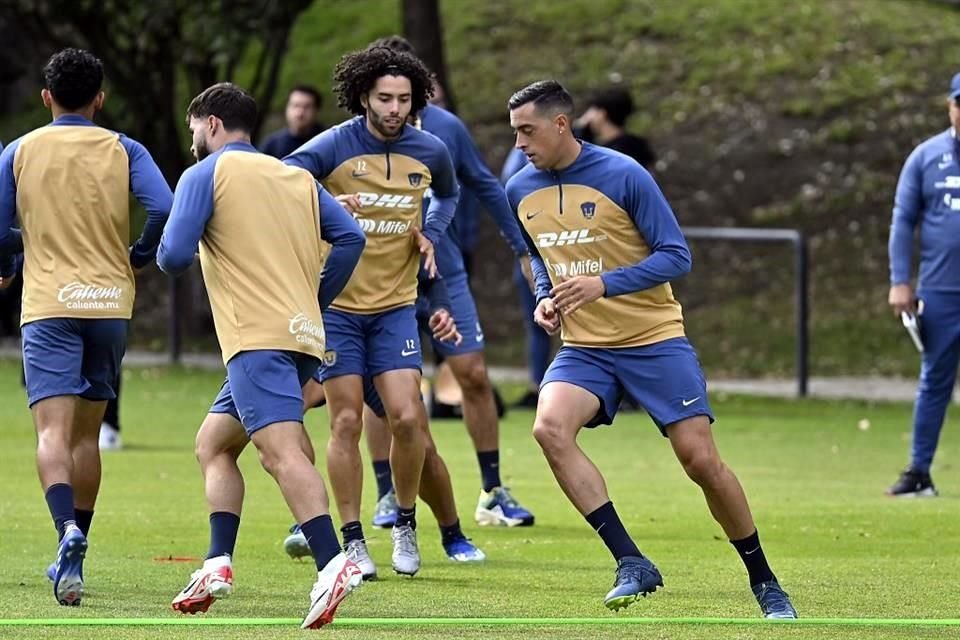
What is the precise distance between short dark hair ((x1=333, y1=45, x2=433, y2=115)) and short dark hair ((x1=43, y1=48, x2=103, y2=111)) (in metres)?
1.16

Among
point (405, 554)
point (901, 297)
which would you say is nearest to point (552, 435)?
point (405, 554)

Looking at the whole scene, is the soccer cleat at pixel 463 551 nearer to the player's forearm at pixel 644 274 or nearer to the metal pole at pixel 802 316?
the player's forearm at pixel 644 274

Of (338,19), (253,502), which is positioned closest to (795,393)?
(253,502)

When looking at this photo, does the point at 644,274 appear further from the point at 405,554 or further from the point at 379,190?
the point at 405,554

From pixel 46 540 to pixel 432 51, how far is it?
42.0ft

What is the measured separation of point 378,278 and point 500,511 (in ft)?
7.26

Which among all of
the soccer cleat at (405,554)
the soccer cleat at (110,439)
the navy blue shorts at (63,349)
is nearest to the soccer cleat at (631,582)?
the soccer cleat at (405,554)

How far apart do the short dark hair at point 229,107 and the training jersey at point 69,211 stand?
687 millimetres

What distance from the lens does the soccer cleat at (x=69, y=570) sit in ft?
25.8

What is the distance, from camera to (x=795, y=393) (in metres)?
19.3

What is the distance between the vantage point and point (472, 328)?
10867 mm

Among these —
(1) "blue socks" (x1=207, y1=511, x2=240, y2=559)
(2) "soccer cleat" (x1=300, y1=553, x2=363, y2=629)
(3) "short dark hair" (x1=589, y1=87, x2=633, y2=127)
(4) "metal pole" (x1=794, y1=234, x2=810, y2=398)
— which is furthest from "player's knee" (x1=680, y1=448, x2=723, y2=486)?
(4) "metal pole" (x1=794, y1=234, x2=810, y2=398)

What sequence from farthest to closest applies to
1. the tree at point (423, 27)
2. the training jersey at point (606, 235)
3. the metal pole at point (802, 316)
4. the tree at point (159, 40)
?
1. the tree at point (423, 27)
2. the tree at point (159, 40)
3. the metal pole at point (802, 316)
4. the training jersey at point (606, 235)

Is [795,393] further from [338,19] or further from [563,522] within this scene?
[338,19]
